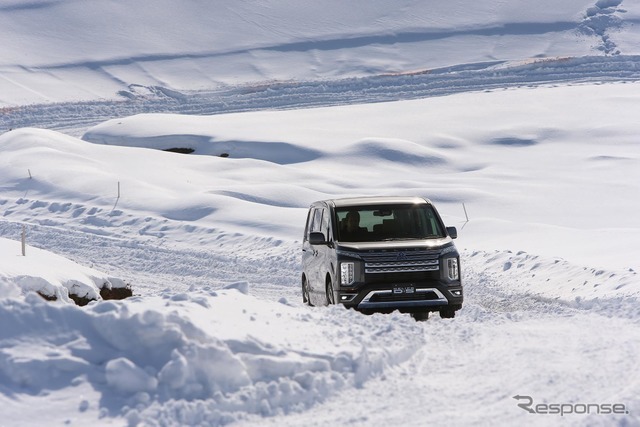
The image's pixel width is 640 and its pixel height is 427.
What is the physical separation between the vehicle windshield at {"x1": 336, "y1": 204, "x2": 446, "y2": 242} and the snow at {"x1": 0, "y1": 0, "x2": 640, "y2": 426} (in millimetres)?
1412

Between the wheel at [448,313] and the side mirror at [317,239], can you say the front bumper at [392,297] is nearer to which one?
the wheel at [448,313]

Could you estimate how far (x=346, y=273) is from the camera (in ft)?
42.3

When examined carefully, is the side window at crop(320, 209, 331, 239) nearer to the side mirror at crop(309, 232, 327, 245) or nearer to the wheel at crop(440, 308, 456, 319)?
the side mirror at crop(309, 232, 327, 245)

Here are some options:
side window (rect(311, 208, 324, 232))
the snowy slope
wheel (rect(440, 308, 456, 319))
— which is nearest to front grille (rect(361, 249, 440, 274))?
wheel (rect(440, 308, 456, 319))

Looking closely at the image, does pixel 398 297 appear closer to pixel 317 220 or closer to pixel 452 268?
pixel 452 268

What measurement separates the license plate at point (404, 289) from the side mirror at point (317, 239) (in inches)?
52.0

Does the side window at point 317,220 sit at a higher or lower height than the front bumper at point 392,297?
higher

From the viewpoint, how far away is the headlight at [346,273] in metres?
12.8

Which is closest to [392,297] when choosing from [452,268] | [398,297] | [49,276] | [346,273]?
[398,297]

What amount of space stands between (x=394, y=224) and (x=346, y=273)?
1380 millimetres

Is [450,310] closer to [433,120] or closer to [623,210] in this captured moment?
[623,210]

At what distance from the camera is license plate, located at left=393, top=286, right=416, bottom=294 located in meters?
12.7

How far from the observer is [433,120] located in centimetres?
5397

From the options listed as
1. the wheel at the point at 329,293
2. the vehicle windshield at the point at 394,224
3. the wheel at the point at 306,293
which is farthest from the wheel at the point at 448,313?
the wheel at the point at 306,293
